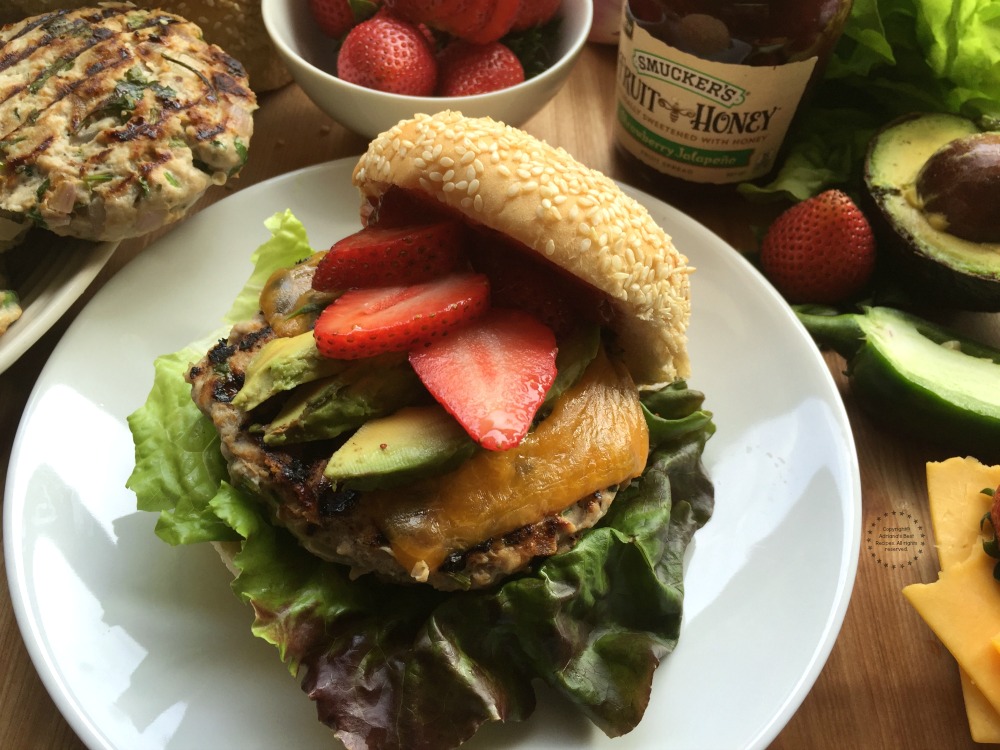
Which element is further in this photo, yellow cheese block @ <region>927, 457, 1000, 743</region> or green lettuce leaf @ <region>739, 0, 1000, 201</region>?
green lettuce leaf @ <region>739, 0, 1000, 201</region>

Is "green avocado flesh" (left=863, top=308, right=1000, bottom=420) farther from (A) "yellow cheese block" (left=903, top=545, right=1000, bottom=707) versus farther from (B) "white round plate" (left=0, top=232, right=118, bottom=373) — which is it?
(B) "white round plate" (left=0, top=232, right=118, bottom=373)

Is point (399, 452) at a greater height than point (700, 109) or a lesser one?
lesser

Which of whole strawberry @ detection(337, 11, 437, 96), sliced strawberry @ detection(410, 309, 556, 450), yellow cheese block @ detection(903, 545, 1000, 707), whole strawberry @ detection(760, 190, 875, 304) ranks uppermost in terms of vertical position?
whole strawberry @ detection(337, 11, 437, 96)

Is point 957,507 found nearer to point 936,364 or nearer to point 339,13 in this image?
point 936,364

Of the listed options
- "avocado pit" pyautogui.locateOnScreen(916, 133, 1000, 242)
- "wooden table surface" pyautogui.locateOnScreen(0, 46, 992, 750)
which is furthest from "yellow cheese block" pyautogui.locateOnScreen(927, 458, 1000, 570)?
"avocado pit" pyautogui.locateOnScreen(916, 133, 1000, 242)

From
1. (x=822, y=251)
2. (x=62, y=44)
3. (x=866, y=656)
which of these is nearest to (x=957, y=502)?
(x=866, y=656)

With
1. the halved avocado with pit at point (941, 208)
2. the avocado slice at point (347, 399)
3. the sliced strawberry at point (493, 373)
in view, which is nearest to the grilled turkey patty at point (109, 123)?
the avocado slice at point (347, 399)

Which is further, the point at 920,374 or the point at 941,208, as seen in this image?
the point at 941,208
